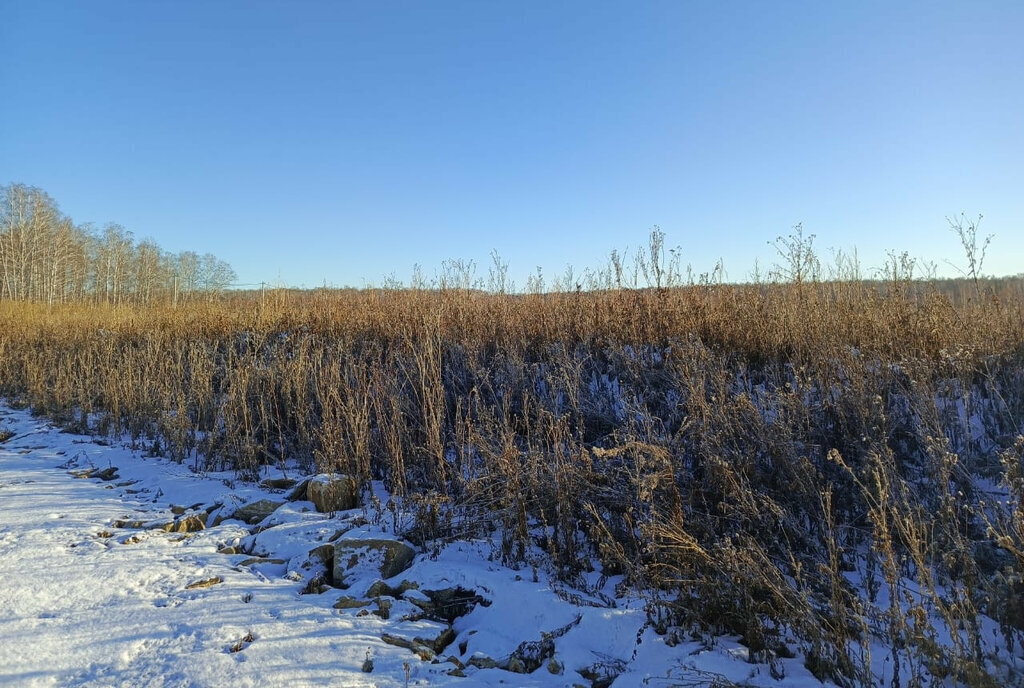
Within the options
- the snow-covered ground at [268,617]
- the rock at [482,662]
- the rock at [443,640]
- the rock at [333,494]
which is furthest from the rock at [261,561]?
the rock at [482,662]

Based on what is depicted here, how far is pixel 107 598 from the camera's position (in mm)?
2988

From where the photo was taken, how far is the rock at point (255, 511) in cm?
447

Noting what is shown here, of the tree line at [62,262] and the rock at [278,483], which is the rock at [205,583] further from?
the tree line at [62,262]

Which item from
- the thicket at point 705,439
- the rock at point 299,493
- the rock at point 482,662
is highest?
the thicket at point 705,439

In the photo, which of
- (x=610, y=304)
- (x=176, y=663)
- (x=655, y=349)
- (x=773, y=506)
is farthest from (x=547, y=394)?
(x=176, y=663)

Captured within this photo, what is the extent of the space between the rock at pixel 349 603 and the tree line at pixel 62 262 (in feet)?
85.8

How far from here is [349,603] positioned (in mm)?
3090

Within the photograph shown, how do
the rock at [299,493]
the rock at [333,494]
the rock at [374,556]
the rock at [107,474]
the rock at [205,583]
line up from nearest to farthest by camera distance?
the rock at [205,583] < the rock at [374,556] < the rock at [333,494] < the rock at [299,493] < the rock at [107,474]

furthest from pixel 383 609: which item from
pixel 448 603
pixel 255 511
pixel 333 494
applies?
pixel 255 511

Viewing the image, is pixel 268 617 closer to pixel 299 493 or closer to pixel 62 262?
pixel 299 493

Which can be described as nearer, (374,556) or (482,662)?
(482,662)

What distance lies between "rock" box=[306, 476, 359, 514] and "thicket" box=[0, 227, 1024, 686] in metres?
0.23

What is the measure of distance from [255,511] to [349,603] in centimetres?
193

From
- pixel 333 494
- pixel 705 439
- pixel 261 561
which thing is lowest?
pixel 261 561
